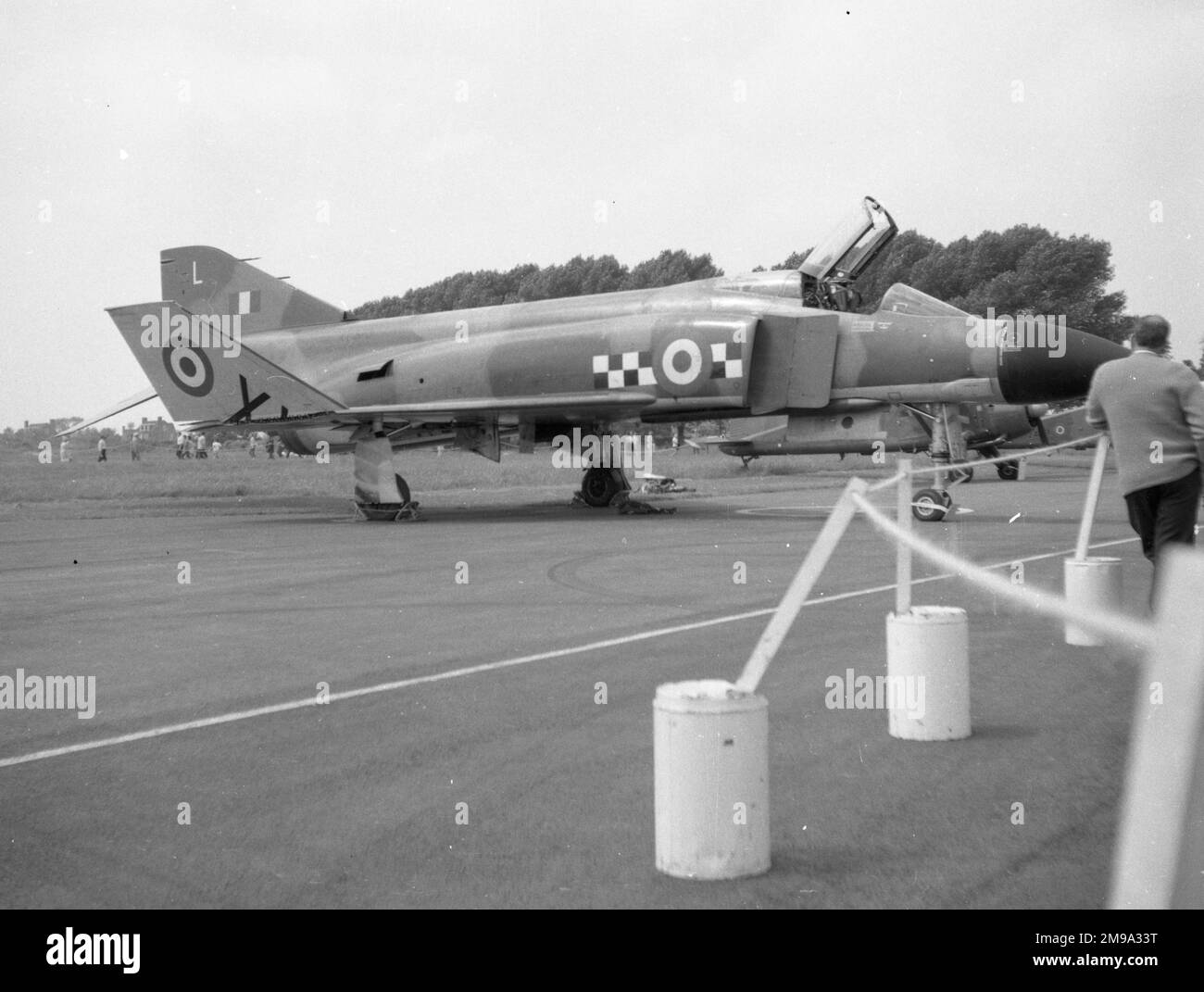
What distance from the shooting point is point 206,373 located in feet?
63.5

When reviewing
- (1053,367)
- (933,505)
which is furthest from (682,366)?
(1053,367)

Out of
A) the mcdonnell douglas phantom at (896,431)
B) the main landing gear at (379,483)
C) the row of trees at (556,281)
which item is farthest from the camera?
the row of trees at (556,281)

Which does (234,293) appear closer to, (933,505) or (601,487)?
(601,487)

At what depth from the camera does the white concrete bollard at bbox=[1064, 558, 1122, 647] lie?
749 cm

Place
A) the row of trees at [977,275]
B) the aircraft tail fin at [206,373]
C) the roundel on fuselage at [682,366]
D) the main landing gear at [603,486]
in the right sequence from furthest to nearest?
the row of trees at [977,275] < the main landing gear at [603,486] < the aircraft tail fin at [206,373] < the roundel on fuselage at [682,366]

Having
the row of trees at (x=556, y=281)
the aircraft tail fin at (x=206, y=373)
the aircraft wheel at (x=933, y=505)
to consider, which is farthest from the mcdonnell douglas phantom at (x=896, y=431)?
the row of trees at (x=556, y=281)

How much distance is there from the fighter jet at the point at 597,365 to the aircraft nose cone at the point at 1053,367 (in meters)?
0.02

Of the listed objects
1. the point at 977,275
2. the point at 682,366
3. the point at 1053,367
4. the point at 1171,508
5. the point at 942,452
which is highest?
the point at 977,275

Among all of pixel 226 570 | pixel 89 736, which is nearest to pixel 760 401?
pixel 226 570

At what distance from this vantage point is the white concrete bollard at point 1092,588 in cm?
749

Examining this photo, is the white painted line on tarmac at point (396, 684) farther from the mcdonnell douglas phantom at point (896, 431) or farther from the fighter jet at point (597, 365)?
the fighter jet at point (597, 365)

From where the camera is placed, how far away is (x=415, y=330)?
21.0 metres

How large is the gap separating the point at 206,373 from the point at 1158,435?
1601 cm
